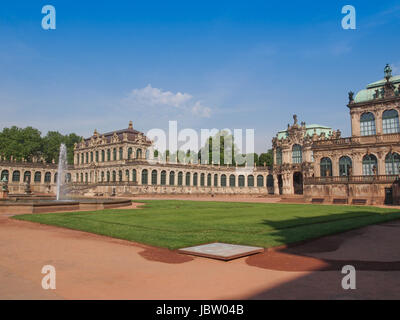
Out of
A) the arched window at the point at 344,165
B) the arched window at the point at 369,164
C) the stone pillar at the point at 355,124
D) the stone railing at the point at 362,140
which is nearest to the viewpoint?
the stone railing at the point at 362,140

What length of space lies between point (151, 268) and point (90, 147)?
86.6 m

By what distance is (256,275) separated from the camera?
25.7ft

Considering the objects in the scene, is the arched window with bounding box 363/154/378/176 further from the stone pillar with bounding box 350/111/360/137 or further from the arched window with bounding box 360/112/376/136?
the stone pillar with bounding box 350/111/360/137

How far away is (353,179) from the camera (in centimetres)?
4350

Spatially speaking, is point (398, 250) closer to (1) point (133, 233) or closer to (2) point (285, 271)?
(2) point (285, 271)

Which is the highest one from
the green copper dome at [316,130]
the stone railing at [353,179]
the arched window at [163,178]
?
the green copper dome at [316,130]

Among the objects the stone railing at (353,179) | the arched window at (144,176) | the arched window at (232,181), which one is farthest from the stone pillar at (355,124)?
the arched window at (232,181)

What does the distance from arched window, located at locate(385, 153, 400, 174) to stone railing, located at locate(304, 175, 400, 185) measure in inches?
128

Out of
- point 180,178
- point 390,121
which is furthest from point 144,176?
point 390,121

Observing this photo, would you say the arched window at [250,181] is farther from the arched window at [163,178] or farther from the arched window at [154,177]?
the arched window at [154,177]

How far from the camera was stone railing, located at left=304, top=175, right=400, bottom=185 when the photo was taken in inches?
1595

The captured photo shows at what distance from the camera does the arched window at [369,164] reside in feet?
149

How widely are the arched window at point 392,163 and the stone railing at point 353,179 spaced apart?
3.24 m
